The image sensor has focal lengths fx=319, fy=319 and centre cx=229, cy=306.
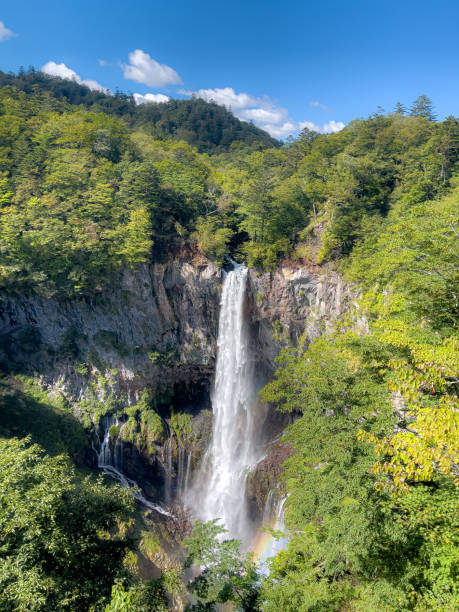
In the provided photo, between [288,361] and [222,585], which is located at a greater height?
[288,361]

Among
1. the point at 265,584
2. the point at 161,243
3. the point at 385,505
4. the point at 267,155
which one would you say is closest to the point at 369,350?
the point at 385,505

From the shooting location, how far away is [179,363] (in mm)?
24125


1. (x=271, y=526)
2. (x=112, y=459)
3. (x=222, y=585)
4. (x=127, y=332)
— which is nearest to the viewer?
(x=222, y=585)

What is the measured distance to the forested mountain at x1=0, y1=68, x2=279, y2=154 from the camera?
59.8m

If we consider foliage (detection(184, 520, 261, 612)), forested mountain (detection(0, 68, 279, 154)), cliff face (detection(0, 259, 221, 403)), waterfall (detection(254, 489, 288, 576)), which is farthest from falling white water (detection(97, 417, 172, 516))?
forested mountain (detection(0, 68, 279, 154))

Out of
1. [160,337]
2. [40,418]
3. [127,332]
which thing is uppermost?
[127,332]

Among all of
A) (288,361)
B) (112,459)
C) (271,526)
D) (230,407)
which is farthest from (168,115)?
(271,526)

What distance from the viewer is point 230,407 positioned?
23344 millimetres

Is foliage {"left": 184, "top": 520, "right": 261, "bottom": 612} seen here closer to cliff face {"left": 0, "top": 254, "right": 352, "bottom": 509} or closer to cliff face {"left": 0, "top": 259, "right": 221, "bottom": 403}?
cliff face {"left": 0, "top": 254, "right": 352, "bottom": 509}

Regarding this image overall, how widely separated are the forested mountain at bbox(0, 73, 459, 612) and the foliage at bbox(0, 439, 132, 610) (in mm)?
54

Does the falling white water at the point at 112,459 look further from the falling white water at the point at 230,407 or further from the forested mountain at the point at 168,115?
the forested mountain at the point at 168,115

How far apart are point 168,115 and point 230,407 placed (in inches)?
2568

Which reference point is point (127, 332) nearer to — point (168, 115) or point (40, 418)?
point (40, 418)

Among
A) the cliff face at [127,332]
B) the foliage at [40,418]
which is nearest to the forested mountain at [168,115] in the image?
the cliff face at [127,332]
